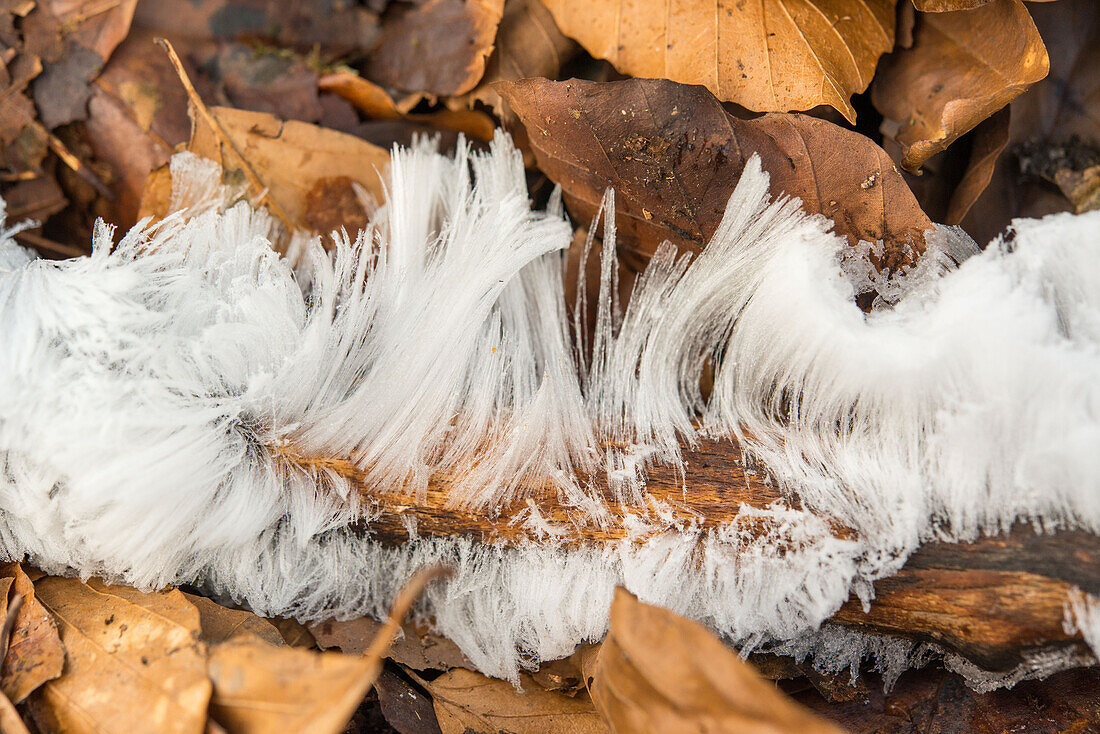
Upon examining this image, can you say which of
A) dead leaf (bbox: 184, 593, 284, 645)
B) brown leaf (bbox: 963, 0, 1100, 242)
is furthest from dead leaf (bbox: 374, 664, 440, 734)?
brown leaf (bbox: 963, 0, 1100, 242)

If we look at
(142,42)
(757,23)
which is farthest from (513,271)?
(142,42)

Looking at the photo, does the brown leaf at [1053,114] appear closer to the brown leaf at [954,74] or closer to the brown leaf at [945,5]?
the brown leaf at [954,74]

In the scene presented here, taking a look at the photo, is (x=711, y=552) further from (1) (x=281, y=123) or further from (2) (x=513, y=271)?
(1) (x=281, y=123)

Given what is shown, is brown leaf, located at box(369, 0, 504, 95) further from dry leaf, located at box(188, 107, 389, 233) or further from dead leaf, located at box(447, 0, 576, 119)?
dry leaf, located at box(188, 107, 389, 233)

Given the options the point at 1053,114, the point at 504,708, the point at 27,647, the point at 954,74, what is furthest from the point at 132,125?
the point at 1053,114

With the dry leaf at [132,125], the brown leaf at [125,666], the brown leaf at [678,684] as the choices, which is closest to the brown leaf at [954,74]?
the brown leaf at [678,684]
